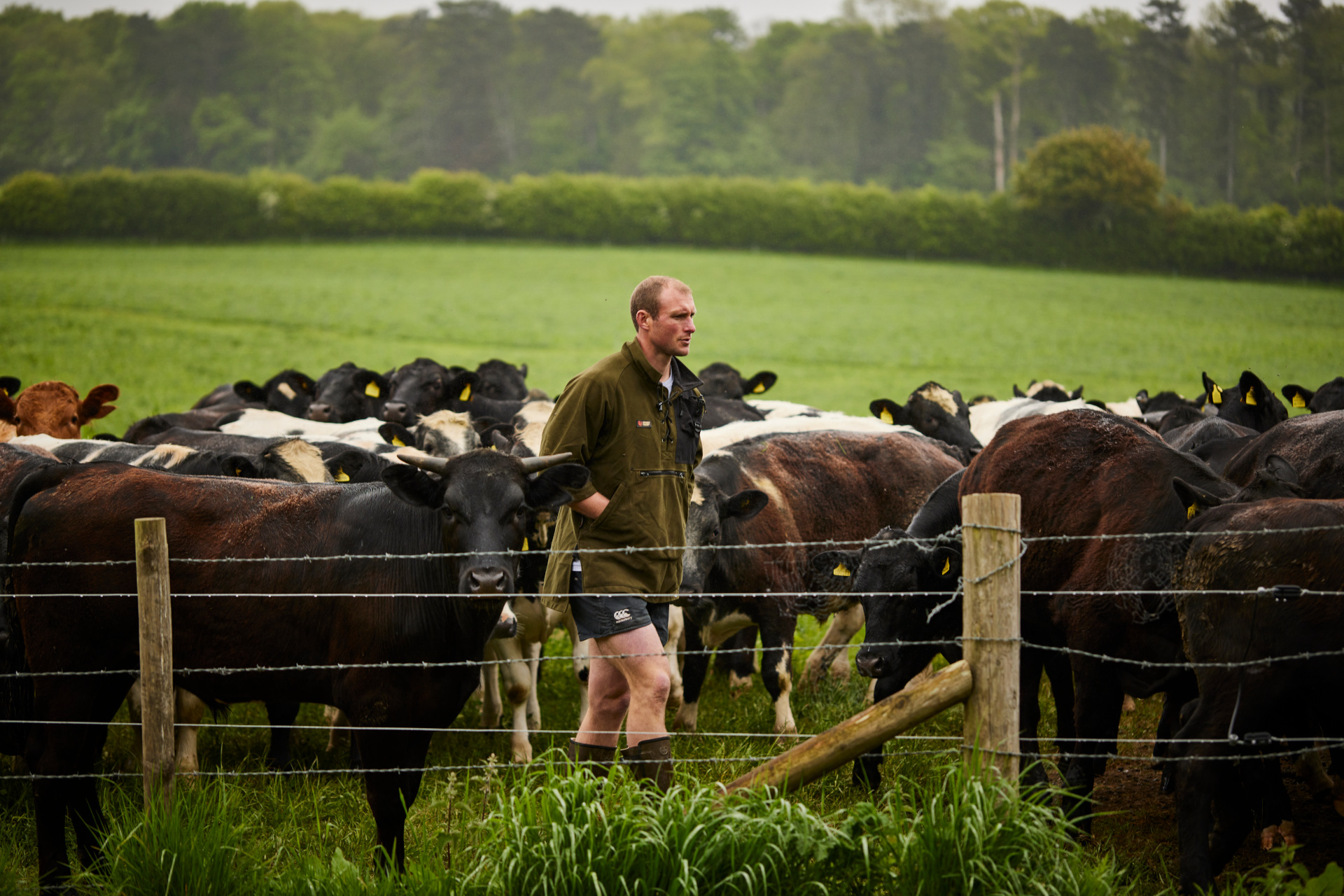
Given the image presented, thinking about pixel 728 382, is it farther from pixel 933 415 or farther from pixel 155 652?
pixel 155 652

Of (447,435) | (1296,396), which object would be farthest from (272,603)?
(1296,396)

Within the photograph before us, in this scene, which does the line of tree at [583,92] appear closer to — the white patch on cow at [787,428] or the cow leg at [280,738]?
the white patch on cow at [787,428]

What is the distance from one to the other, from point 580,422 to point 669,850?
168cm

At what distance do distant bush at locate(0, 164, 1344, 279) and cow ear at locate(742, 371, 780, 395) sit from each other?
3593cm

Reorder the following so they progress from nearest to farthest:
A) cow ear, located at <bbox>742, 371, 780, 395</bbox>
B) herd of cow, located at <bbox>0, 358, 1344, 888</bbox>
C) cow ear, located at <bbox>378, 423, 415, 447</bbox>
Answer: herd of cow, located at <bbox>0, 358, 1344, 888</bbox> < cow ear, located at <bbox>378, 423, 415, 447</bbox> < cow ear, located at <bbox>742, 371, 780, 395</bbox>

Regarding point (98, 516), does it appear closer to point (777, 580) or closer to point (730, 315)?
point (777, 580)

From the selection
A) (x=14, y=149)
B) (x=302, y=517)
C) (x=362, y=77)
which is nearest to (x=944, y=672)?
(x=302, y=517)

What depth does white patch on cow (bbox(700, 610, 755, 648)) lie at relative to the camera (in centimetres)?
803

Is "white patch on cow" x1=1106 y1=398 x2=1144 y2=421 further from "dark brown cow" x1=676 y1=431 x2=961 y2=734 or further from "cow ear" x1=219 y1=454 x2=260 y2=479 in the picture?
"cow ear" x1=219 y1=454 x2=260 y2=479

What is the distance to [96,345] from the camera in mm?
34906

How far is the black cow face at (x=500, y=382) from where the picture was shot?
618 inches

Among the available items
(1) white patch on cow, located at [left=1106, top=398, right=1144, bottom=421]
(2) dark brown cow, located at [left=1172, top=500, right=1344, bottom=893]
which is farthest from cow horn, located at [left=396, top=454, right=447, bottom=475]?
(1) white patch on cow, located at [left=1106, top=398, right=1144, bottom=421]

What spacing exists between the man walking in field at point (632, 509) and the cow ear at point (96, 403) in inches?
353

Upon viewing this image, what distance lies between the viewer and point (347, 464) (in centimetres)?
781
